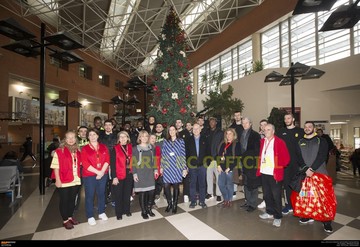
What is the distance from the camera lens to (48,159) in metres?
5.79

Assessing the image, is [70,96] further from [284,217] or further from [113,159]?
[284,217]

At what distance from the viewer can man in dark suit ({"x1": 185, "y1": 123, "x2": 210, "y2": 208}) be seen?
13.4 feet

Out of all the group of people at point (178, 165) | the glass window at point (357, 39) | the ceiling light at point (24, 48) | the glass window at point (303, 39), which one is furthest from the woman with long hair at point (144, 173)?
the glass window at point (303, 39)

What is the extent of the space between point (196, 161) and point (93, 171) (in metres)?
1.83

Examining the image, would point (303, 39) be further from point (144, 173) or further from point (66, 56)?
point (144, 173)

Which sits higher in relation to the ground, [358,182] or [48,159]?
[48,159]

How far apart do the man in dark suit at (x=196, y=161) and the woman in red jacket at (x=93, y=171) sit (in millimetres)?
1515

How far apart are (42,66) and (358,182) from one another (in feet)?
30.2

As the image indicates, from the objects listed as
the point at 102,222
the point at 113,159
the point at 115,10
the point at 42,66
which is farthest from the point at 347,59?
the point at 115,10

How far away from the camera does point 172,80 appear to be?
6.09 m

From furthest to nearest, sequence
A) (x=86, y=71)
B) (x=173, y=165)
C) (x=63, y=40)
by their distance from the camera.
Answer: (x=86, y=71)
(x=63, y=40)
(x=173, y=165)

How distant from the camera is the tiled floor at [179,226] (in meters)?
2.90

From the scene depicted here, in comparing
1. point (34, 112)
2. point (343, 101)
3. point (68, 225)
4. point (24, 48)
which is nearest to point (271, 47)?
point (343, 101)

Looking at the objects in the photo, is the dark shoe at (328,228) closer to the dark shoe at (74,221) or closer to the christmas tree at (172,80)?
the dark shoe at (74,221)
